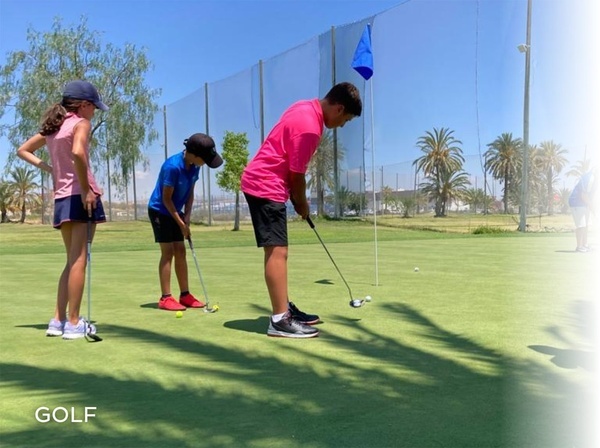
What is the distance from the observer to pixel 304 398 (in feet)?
9.09

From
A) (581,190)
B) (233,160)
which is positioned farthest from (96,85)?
(581,190)

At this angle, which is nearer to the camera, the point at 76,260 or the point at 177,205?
the point at 76,260

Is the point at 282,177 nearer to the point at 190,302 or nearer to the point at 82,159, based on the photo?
the point at 82,159

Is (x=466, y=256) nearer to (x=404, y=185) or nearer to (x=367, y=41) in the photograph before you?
(x=367, y=41)

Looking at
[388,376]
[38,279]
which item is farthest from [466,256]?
[388,376]

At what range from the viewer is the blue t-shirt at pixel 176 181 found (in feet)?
17.8

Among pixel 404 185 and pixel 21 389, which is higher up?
pixel 404 185

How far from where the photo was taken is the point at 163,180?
5434 millimetres

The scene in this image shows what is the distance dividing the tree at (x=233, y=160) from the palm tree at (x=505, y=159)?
1393cm

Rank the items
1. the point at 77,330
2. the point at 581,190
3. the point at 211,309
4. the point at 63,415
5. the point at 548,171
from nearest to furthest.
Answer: the point at 63,415, the point at 77,330, the point at 211,309, the point at 581,190, the point at 548,171

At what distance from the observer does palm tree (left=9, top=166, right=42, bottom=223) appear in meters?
63.2

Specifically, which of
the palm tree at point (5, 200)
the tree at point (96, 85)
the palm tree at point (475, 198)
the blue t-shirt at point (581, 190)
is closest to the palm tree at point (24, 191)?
the palm tree at point (5, 200)

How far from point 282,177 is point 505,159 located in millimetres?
20087

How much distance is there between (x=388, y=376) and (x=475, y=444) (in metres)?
0.91
